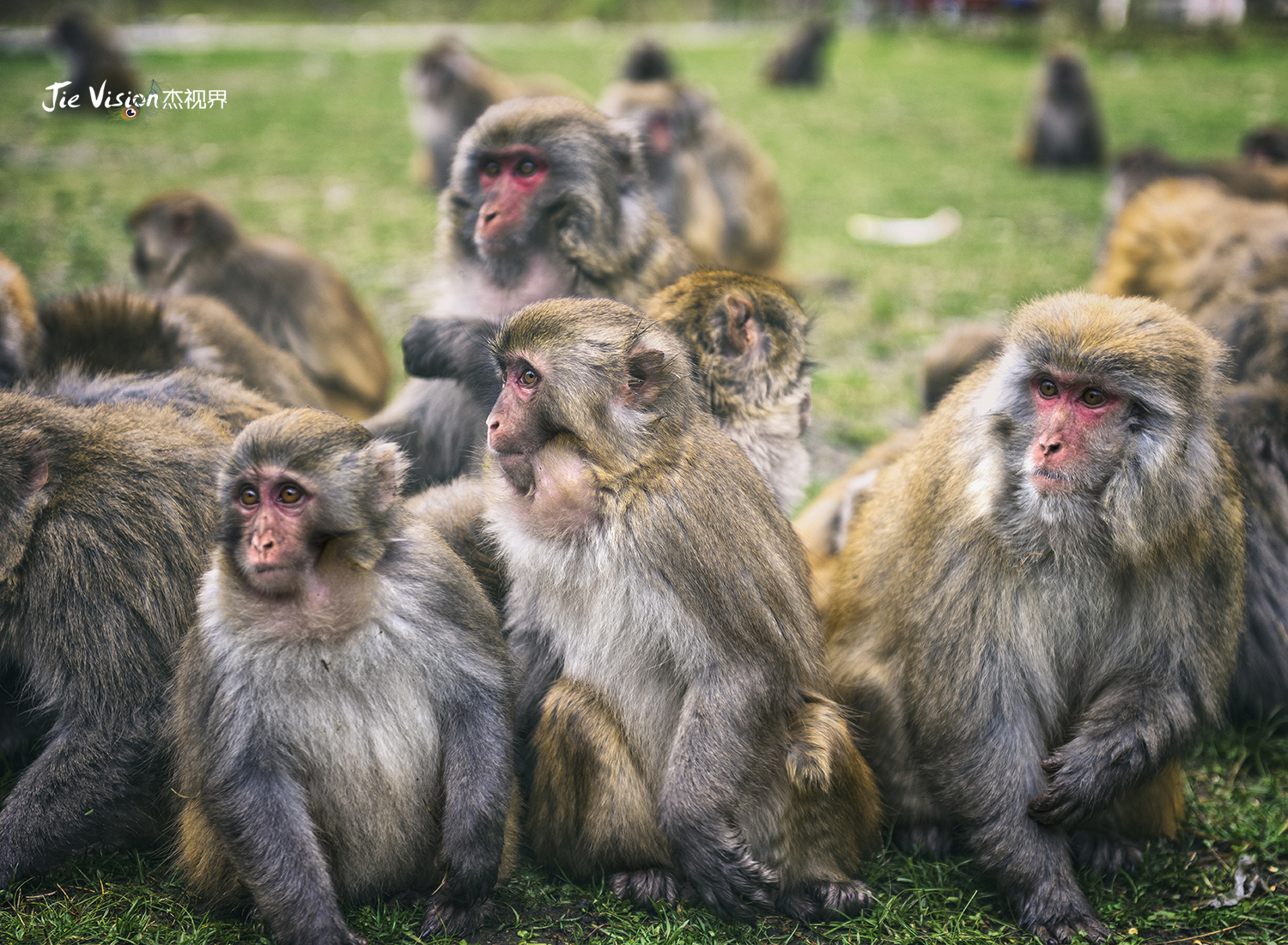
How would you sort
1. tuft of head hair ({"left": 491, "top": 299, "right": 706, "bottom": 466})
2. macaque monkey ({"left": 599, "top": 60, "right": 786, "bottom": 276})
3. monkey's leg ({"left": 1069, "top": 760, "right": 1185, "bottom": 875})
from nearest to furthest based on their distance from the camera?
tuft of head hair ({"left": 491, "top": 299, "right": 706, "bottom": 466}), monkey's leg ({"left": 1069, "top": 760, "right": 1185, "bottom": 875}), macaque monkey ({"left": 599, "top": 60, "right": 786, "bottom": 276})

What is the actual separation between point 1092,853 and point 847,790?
0.80m

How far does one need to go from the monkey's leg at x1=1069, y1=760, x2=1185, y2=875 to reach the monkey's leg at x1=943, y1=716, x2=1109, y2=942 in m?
0.29

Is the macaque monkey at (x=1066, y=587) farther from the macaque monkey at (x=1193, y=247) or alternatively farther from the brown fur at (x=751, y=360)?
the macaque monkey at (x=1193, y=247)

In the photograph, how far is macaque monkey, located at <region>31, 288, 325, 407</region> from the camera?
13.4ft

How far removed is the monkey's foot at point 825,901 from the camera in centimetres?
294

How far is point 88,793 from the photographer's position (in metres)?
2.88

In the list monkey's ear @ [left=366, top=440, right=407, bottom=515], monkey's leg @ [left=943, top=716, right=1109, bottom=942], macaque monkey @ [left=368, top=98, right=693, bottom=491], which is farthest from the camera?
macaque monkey @ [left=368, top=98, right=693, bottom=491]

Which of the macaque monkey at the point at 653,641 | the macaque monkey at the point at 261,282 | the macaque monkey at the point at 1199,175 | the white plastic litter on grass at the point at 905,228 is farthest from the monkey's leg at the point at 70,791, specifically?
the white plastic litter on grass at the point at 905,228

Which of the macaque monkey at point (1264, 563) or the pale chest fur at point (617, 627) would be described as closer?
the pale chest fur at point (617, 627)

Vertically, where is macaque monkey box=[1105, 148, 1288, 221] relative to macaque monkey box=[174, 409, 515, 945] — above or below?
above

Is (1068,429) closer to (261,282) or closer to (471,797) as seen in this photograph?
(471,797)

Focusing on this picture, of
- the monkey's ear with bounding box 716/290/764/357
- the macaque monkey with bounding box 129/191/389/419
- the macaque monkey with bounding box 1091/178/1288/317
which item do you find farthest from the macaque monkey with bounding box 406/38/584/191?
the monkey's ear with bounding box 716/290/764/357

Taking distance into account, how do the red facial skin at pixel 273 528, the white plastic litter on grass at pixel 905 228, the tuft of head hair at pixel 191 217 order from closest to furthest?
1. the red facial skin at pixel 273 528
2. the tuft of head hair at pixel 191 217
3. the white plastic litter on grass at pixel 905 228

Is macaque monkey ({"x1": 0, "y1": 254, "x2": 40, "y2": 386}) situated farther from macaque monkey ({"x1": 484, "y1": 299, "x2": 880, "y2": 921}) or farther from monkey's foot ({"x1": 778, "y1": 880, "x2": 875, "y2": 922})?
monkey's foot ({"x1": 778, "y1": 880, "x2": 875, "y2": 922})
